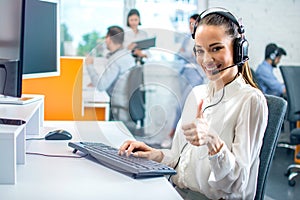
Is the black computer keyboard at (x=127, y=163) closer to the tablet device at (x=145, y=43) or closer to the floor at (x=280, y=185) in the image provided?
the tablet device at (x=145, y=43)

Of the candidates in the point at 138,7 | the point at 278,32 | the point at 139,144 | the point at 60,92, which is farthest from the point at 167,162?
the point at 278,32

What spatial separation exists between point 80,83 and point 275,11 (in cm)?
371

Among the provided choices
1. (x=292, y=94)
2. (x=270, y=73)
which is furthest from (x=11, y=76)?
(x=270, y=73)

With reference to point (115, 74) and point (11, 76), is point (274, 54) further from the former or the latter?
point (11, 76)

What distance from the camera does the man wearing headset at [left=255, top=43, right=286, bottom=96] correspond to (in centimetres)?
441

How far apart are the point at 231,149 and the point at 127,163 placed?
10.9 inches

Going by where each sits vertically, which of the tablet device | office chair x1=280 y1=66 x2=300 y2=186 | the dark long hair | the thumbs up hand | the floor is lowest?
the floor

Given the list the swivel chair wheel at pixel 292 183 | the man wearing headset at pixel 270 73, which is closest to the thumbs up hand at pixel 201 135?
the swivel chair wheel at pixel 292 183

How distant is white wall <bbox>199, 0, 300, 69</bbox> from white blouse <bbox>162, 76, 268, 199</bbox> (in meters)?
3.79

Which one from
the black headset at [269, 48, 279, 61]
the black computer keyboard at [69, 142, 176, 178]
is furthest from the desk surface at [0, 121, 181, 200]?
the black headset at [269, 48, 279, 61]

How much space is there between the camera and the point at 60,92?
2170 mm

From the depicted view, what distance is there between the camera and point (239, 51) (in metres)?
1.12

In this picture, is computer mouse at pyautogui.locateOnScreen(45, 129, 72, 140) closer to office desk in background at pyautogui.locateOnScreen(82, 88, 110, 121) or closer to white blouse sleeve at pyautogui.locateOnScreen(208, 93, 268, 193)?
office desk in background at pyautogui.locateOnScreen(82, 88, 110, 121)

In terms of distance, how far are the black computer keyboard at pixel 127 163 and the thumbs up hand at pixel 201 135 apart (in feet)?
0.48
